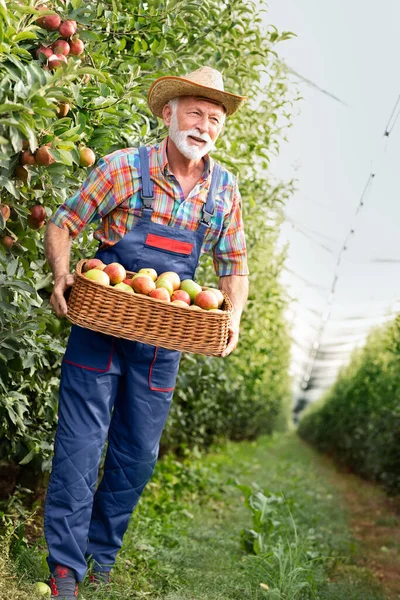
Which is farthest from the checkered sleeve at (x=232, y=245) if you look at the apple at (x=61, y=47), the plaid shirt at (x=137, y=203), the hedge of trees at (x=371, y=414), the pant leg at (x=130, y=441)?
the hedge of trees at (x=371, y=414)

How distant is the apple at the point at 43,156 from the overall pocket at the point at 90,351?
2.25 feet

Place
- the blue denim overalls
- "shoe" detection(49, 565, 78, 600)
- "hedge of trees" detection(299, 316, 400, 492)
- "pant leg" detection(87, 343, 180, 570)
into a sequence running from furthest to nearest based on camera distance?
"hedge of trees" detection(299, 316, 400, 492) → "pant leg" detection(87, 343, 180, 570) → the blue denim overalls → "shoe" detection(49, 565, 78, 600)

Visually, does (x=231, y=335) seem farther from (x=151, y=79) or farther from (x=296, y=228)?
(x=296, y=228)

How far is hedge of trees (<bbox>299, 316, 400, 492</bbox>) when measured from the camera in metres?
10.0

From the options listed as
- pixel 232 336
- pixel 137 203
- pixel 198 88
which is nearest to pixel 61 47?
pixel 198 88

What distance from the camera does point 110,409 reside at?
3.29m

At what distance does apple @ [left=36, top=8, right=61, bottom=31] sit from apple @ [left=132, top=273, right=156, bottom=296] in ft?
3.28

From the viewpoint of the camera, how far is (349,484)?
40.5 feet

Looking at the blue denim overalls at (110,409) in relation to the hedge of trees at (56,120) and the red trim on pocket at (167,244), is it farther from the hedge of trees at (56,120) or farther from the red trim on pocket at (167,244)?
the hedge of trees at (56,120)

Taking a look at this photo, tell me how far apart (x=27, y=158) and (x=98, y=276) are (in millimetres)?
478

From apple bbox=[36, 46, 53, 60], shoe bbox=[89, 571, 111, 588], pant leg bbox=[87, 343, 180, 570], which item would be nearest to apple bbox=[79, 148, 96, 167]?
apple bbox=[36, 46, 53, 60]

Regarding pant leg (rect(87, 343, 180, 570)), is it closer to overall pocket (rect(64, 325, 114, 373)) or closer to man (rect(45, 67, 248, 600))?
man (rect(45, 67, 248, 600))

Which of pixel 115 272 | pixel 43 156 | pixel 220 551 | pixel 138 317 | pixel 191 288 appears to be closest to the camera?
pixel 43 156

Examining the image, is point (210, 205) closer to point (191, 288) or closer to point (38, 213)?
point (191, 288)
